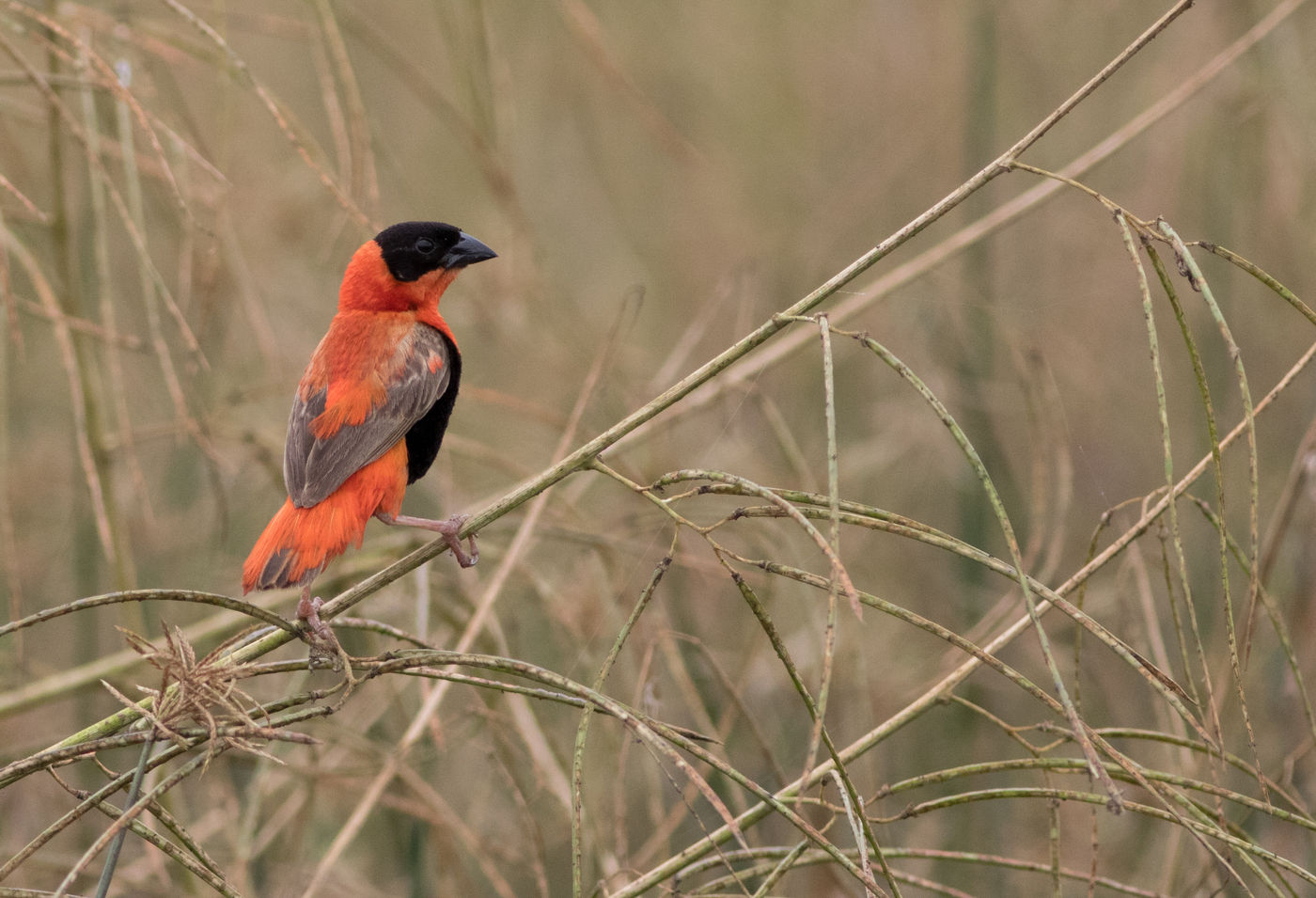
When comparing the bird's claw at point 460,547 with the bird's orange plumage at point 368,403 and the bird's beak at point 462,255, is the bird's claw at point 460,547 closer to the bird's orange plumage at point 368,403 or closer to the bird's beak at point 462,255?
the bird's orange plumage at point 368,403

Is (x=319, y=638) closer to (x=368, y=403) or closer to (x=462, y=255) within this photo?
(x=368, y=403)

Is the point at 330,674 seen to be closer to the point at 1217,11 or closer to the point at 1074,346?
the point at 1074,346

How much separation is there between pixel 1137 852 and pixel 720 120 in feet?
13.5

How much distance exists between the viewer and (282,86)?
6180 millimetres

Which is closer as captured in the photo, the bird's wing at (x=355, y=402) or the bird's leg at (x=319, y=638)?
the bird's leg at (x=319, y=638)

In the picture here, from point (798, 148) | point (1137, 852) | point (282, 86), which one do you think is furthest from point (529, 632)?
point (282, 86)

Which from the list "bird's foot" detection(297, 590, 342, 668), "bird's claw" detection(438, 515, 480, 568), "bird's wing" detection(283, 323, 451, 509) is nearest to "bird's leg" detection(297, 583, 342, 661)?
"bird's foot" detection(297, 590, 342, 668)

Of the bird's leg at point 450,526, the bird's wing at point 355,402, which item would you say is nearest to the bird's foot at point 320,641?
the bird's leg at point 450,526

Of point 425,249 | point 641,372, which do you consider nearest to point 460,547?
point 425,249

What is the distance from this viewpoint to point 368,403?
2561 mm

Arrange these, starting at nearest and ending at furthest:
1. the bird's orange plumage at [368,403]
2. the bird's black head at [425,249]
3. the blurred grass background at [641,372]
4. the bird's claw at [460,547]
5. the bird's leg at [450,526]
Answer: the bird's claw at [460,547], the bird's leg at [450,526], the bird's orange plumage at [368,403], the blurred grass background at [641,372], the bird's black head at [425,249]

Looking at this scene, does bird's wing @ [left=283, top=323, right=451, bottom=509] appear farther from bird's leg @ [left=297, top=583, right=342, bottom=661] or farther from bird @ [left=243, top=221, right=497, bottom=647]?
bird's leg @ [left=297, top=583, right=342, bottom=661]

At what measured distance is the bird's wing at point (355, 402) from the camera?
7.77ft

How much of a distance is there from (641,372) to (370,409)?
2519 millimetres
